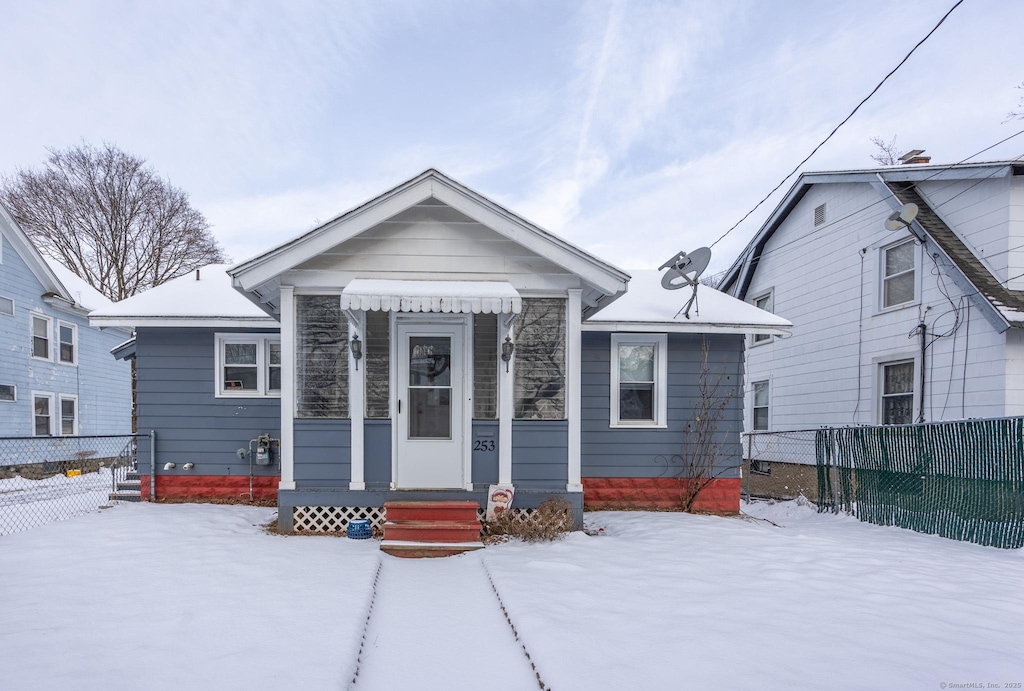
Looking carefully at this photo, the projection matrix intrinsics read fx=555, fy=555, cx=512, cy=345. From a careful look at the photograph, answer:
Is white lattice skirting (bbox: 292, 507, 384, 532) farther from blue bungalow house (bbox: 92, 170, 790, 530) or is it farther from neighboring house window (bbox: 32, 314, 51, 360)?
neighboring house window (bbox: 32, 314, 51, 360)

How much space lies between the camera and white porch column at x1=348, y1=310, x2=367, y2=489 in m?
6.62

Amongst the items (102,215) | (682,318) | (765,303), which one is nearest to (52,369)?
(102,215)

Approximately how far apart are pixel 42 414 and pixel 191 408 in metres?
8.98

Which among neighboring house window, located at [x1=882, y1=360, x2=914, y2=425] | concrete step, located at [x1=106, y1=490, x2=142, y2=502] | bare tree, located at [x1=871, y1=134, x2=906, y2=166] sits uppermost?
bare tree, located at [x1=871, y1=134, x2=906, y2=166]

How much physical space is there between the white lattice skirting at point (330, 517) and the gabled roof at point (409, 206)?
8.91ft

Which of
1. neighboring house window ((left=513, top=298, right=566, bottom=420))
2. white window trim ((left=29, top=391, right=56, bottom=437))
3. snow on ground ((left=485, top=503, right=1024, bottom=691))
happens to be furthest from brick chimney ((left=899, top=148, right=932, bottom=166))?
white window trim ((left=29, top=391, right=56, bottom=437))

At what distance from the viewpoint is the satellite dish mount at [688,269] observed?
8.59 meters

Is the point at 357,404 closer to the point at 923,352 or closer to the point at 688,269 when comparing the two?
Answer: the point at 688,269

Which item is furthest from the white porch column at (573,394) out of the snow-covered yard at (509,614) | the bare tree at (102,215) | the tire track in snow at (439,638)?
the bare tree at (102,215)

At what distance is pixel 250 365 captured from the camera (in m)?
9.01

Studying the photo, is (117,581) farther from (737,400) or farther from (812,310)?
(812,310)

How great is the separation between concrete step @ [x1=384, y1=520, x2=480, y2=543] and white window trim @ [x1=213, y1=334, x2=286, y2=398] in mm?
3988

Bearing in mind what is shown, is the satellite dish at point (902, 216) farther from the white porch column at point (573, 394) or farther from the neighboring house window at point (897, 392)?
the white porch column at point (573, 394)

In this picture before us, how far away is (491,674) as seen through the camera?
3.19 meters
